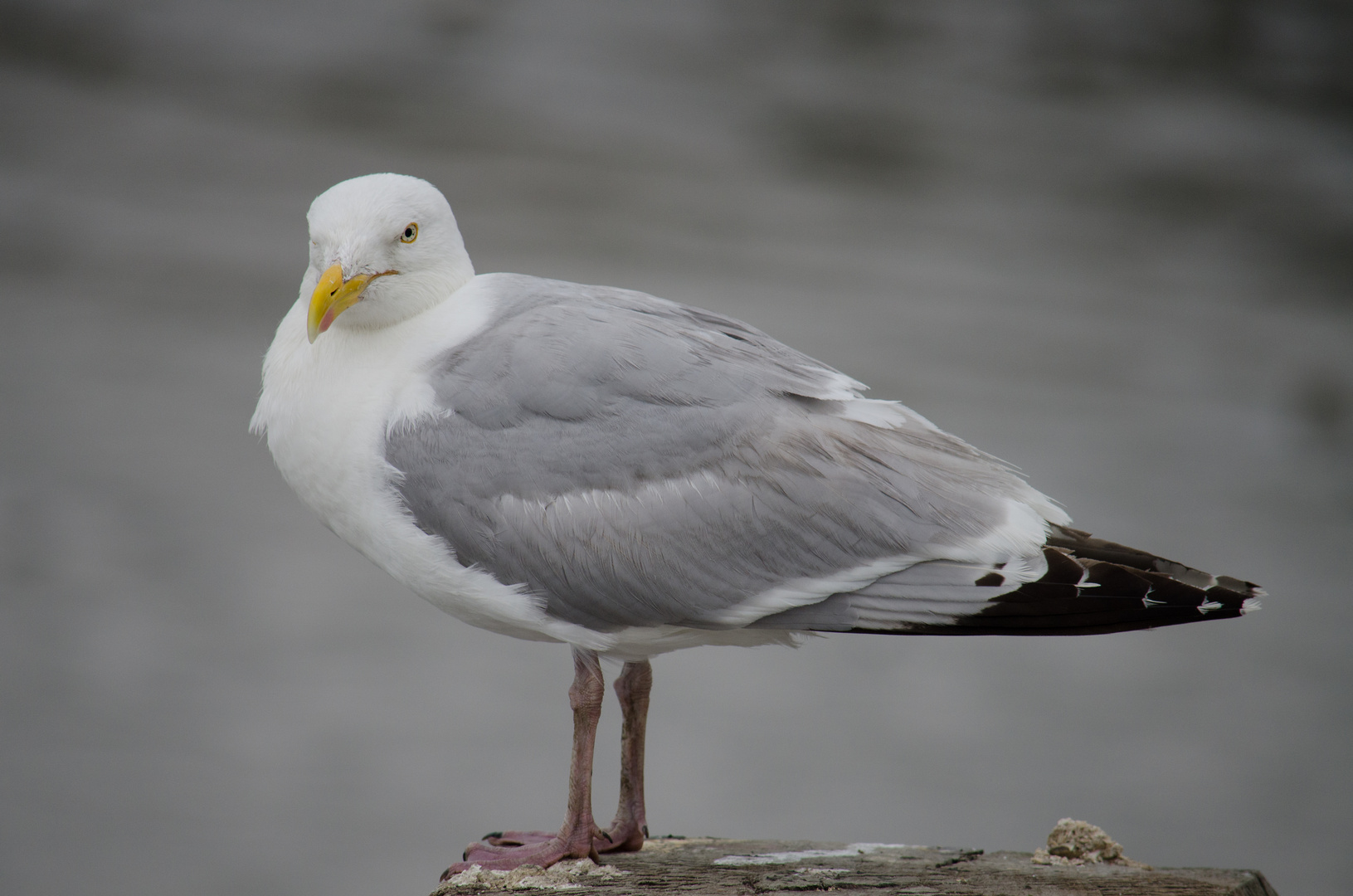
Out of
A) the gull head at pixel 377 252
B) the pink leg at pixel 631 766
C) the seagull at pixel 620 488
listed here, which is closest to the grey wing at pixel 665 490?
the seagull at pixel 620 488

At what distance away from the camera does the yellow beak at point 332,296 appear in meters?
2.24

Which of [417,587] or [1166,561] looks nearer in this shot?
[1166,561]

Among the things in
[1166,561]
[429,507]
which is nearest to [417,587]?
[429,507]

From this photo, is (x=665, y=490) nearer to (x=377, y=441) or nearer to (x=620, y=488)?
(x=620, y=488)

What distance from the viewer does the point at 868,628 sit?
2.22 metres

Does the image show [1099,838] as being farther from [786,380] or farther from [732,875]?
[786,380]

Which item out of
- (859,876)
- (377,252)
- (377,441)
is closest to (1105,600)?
(859,876)

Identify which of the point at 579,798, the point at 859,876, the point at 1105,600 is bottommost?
the point at 859,876

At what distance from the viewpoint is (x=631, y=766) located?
262 cm

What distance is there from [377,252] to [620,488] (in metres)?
0.62

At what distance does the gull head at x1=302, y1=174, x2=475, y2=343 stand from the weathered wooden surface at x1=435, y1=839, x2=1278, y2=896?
107cm

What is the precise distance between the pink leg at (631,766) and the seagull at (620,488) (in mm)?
206

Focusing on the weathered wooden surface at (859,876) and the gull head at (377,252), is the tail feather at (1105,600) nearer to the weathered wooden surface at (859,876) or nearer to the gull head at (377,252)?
the weathered wooden surface at (859,876)

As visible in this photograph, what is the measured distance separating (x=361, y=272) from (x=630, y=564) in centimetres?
72
